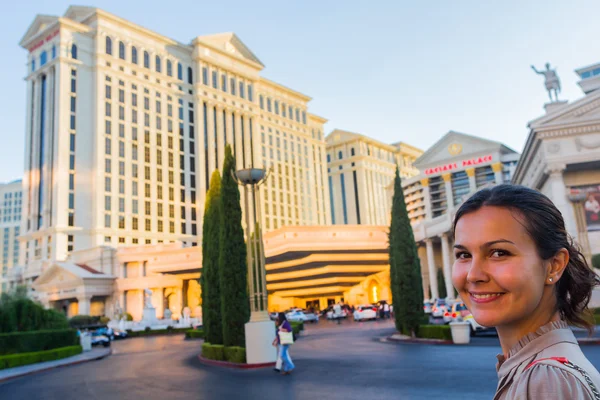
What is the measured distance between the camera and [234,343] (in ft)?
59.0

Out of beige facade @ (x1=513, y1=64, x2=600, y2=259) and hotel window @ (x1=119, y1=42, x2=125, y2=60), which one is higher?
hotel window @ (x1=119, y1=42, x2=125, y2=60)

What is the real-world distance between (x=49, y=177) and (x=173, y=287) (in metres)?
28.8

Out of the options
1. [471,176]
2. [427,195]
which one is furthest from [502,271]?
[427,195]

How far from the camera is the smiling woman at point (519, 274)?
1.69 meters

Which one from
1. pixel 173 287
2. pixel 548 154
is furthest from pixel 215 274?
pixel 173 287

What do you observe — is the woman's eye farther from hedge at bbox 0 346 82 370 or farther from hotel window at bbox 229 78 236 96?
hotel window at bbox 229 78 236 96

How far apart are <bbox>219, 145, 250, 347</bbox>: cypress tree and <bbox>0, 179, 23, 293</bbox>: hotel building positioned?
554 feet

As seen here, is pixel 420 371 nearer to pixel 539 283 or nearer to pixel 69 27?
pixel 539 283

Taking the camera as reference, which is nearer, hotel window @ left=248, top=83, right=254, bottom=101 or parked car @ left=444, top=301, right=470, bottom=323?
parked car @ left=444, top=301, right=470, bottom=323

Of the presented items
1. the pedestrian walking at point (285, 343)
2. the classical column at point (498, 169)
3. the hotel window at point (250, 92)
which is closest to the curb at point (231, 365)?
the pedestrian walking at point (285, 343)

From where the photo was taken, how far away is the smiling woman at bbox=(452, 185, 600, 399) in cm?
169

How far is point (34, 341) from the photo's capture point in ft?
78.7

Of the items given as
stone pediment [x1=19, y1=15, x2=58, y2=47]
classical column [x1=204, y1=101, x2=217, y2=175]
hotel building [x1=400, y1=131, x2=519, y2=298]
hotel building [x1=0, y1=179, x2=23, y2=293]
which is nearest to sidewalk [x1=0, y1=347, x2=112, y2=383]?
hotel building [x1=400, y1=131, x2=519, y2=298]

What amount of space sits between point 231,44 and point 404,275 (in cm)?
9169
